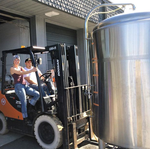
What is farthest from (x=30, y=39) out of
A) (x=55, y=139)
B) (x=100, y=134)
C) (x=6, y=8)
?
(x=100, y=134)

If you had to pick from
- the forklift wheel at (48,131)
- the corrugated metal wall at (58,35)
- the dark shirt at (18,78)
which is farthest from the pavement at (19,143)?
the corrugated metal wall at (58,35)

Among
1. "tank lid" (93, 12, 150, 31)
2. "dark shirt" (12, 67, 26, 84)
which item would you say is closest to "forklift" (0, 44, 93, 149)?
"dark shirt" (12, 67, 26, 84)

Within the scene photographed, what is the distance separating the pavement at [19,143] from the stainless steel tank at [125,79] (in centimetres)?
149

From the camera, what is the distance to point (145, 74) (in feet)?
7.62

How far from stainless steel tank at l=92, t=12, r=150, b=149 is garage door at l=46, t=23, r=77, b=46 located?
712 centimetres

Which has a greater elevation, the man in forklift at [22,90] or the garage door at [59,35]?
the garage door at [59,35]

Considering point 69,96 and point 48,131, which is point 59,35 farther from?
point 48,131

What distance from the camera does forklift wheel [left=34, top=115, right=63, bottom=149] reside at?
12.2 feet

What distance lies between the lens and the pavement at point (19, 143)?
4.10 metres

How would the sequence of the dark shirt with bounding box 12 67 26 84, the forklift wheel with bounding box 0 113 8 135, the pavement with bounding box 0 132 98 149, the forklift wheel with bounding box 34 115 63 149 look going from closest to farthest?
the forklift wheel with bounding box 34 115 63 149
the pavement with bounding box 0 132 98 149
the dark shirt with bounding box 12 67 26 84
the forklift wheel with bounding box 0 113 8 135

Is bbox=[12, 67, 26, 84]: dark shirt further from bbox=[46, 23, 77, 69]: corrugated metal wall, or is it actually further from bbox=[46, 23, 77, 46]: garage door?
bbox=[46, 23, 77, 46]: garage door

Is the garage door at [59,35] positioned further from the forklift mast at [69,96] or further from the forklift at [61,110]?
the forklift mast at [69,96]

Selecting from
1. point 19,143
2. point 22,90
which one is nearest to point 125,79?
point 22,90

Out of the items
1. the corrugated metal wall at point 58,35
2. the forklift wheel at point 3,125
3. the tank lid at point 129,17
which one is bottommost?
the forklift wheel at point 3,125
